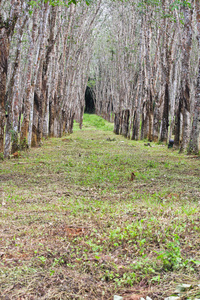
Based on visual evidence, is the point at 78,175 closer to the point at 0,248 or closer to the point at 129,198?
the point at 129,198

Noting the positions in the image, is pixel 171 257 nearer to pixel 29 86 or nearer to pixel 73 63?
pixel 29 86

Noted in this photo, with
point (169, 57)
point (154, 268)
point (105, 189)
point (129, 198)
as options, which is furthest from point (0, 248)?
point (169, 57)

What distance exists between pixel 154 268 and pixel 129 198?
280cm

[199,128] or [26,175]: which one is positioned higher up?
[199,128]

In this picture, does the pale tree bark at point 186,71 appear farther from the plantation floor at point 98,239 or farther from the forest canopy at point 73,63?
the plantation floor at point 98,239

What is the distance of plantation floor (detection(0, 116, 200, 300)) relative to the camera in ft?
9.46

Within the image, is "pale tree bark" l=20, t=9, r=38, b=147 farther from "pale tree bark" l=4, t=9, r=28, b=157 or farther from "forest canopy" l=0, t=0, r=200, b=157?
"pale tree bark" l=4, t=9, r=28, b=157

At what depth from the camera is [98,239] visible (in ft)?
12.5

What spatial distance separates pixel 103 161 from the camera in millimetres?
10117

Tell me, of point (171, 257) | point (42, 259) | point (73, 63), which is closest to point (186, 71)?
point (171, 257)

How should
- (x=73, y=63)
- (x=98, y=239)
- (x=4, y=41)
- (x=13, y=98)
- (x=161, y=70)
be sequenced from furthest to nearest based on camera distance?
(x=73, y=63) → (x=161, y=70) → (x=13, y=98) → (x=4, y=41) → (x=98, y=239)

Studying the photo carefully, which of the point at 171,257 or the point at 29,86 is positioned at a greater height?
the point at 29,86

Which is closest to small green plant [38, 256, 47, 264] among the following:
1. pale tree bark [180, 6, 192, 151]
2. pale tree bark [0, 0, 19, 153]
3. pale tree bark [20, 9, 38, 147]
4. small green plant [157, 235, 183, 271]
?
small green plant [157, 235, 183, 271]

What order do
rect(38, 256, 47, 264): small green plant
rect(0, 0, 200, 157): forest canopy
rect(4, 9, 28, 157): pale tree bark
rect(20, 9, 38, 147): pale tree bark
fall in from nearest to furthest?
1. rect(38, 256, 47, 264): small green plant
2. rect(4, 9, 28, 157): pale tree bark
3. rect(0, 0, 200, 157): forest canopy
4. rect(20, 9, 38, 147): pale tree bark
